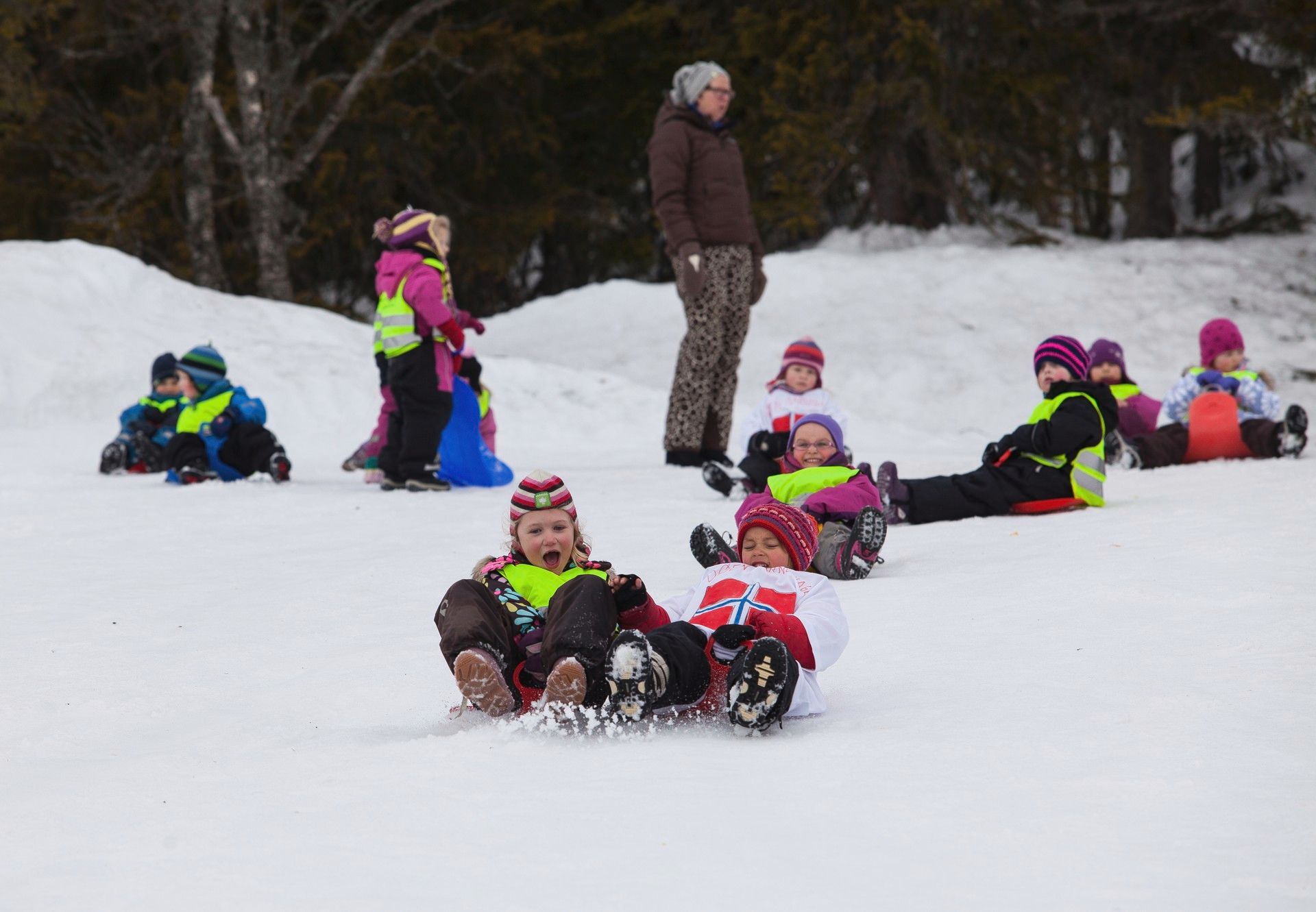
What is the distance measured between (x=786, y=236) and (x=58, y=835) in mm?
20401

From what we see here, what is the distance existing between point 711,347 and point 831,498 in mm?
3327

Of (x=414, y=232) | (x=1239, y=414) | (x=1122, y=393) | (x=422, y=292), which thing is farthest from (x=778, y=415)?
(x=1239, y=414)

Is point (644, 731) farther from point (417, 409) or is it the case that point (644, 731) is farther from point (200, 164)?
point (200, 164)

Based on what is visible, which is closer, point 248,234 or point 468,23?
point 468,23

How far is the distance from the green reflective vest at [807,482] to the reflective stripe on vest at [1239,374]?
13.8ft

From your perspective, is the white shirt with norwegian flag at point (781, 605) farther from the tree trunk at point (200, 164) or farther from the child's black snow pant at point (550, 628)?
the tree trunk at point (200, 164)

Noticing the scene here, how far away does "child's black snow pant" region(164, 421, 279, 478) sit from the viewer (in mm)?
8469

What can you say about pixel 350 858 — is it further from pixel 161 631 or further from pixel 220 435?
pixel 220 435

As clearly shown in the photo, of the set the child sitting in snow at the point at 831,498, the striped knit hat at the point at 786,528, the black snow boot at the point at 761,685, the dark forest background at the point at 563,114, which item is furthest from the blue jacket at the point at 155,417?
the black snow boot at the point at 761,685

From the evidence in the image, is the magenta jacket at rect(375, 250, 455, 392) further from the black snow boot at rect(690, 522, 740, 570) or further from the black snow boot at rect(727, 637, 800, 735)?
the black snow boot at rect(727, 637, 800, 735)

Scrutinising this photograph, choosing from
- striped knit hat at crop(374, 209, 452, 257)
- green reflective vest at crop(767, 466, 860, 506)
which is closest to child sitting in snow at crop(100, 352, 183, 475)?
striped knit hat at crop(374, 209, 452, 257)

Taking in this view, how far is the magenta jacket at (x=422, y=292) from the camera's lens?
7.58 meters

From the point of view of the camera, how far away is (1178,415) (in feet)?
28.7

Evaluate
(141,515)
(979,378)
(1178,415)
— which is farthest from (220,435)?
(979,378)
